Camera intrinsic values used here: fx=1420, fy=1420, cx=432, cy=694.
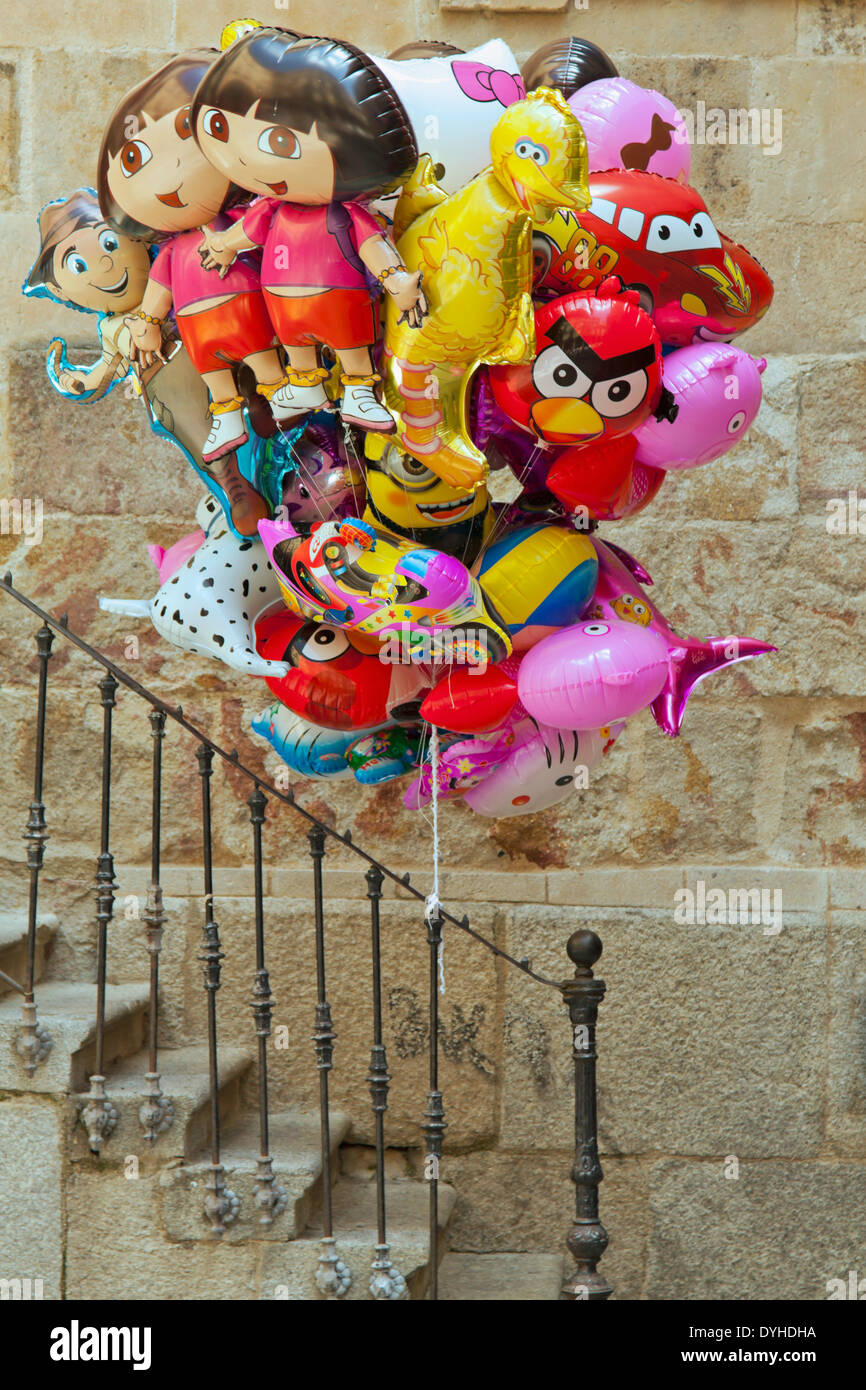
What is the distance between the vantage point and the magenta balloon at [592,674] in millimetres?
2082

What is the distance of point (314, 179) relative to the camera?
1.97 m

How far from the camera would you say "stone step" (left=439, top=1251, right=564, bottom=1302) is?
309 cm

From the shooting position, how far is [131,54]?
3.55 meters

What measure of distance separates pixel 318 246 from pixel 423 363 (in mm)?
225

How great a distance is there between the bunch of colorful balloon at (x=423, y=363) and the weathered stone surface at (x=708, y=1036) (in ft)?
3.70

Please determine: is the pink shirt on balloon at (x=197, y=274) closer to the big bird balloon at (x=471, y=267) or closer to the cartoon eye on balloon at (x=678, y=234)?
the big bird balloon at (x=471, y=267)

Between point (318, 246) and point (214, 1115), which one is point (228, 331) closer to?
point (318, 246)

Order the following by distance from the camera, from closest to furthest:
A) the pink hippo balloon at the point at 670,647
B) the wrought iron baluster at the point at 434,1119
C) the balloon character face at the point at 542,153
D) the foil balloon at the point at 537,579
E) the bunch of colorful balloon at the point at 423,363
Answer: the balloon character face at the point at 542,153, the bunch of colorful balloon at the point at 423,363, the foil balloon at the point at 537,579, the pink hippo balloon at the point at 670,647, the wrought iron baluster at the point at 434,1119

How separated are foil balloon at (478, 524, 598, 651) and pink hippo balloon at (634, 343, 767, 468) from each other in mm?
184

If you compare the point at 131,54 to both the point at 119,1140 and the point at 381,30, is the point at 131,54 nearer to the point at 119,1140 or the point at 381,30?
the point at 381,30

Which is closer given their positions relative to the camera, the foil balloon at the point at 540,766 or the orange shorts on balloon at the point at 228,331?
the orange shorts on balloon at the point at 228,331

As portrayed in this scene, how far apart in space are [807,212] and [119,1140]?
266 cm

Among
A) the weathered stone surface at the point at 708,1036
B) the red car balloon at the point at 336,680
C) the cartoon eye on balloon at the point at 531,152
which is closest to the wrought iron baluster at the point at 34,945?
the red car balloon at the point at 336,680
